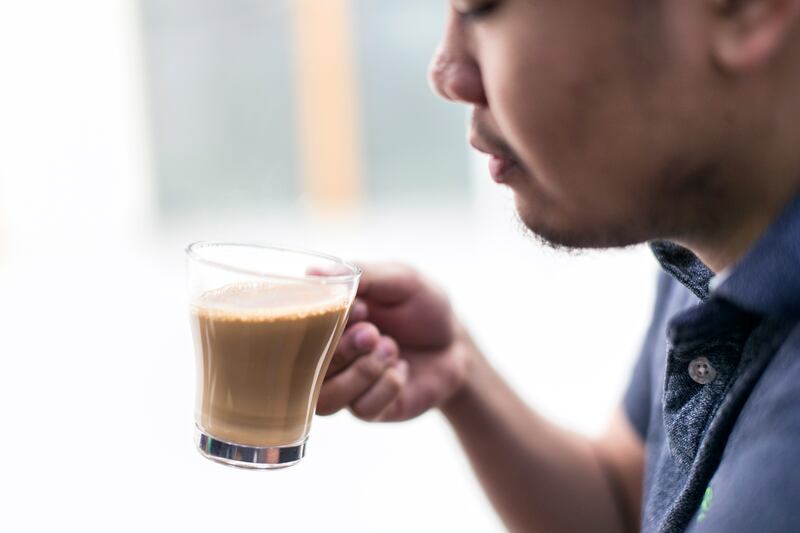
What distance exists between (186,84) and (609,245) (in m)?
5.45

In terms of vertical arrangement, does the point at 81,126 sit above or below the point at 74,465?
above

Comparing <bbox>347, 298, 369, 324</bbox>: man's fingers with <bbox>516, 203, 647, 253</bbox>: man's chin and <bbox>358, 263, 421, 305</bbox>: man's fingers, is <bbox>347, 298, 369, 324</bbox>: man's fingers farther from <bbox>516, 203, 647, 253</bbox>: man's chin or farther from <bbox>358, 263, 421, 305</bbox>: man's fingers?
<bbox>516, 203, 647, 253</bbox>: man's chin

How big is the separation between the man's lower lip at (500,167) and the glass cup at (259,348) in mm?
171

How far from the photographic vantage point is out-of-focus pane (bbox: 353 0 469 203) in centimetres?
578

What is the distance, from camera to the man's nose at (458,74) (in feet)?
2.34

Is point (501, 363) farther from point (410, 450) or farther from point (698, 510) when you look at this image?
point (698, 510)

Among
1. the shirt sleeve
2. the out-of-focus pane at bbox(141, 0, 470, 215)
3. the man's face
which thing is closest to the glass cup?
the man's face

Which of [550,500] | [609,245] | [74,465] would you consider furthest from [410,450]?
[609,245]

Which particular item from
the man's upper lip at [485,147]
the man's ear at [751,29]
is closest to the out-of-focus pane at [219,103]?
the man's upper lip at [485,147]

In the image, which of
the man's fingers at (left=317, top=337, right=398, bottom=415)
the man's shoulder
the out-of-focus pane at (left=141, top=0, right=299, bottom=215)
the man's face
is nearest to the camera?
the man's shoulder

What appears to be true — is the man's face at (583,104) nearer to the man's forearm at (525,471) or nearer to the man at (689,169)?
the man at (689,169)

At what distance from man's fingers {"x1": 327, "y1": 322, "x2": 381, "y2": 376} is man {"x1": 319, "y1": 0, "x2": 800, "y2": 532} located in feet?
0.88

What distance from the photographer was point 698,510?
26.2 inches

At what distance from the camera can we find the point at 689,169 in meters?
0.67
